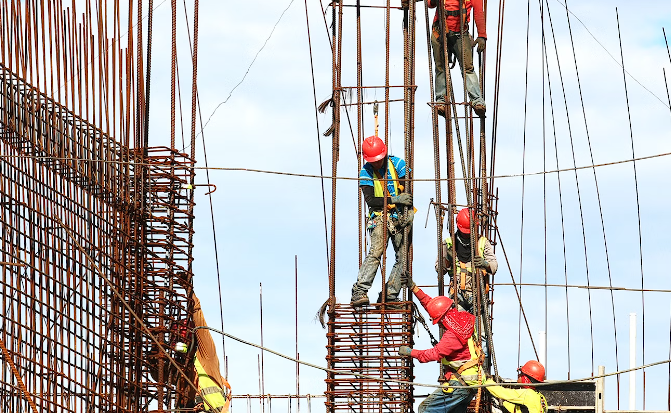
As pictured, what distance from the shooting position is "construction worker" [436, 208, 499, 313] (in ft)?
72.0

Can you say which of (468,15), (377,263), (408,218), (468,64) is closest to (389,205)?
(408,218)

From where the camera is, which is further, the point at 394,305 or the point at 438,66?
the point at 438,66

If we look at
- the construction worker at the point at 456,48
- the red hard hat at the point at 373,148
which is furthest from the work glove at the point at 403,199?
the construction worker at the point at 456,48

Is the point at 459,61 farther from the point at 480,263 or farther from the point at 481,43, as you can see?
the point at 480,263

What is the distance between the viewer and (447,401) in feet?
65.4

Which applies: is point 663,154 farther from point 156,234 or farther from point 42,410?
point 42,410

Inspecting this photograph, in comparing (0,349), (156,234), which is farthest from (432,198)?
(0,349)

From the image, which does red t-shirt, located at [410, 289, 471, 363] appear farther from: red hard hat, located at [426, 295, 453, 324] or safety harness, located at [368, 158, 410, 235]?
safety harness, located at [368, 158, 410, 235]

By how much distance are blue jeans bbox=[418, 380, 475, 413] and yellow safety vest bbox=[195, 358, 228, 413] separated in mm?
2783

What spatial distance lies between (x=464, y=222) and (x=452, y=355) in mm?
2743

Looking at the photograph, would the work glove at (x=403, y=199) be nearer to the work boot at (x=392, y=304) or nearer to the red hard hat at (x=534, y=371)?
the work boot at (x=392, y=304)

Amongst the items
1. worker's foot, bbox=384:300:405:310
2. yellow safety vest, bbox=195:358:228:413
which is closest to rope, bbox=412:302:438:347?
worker's foot, bbox=384:300:405:310

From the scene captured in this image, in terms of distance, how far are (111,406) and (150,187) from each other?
9.66 feet

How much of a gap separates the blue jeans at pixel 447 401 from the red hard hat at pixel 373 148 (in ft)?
10.4
